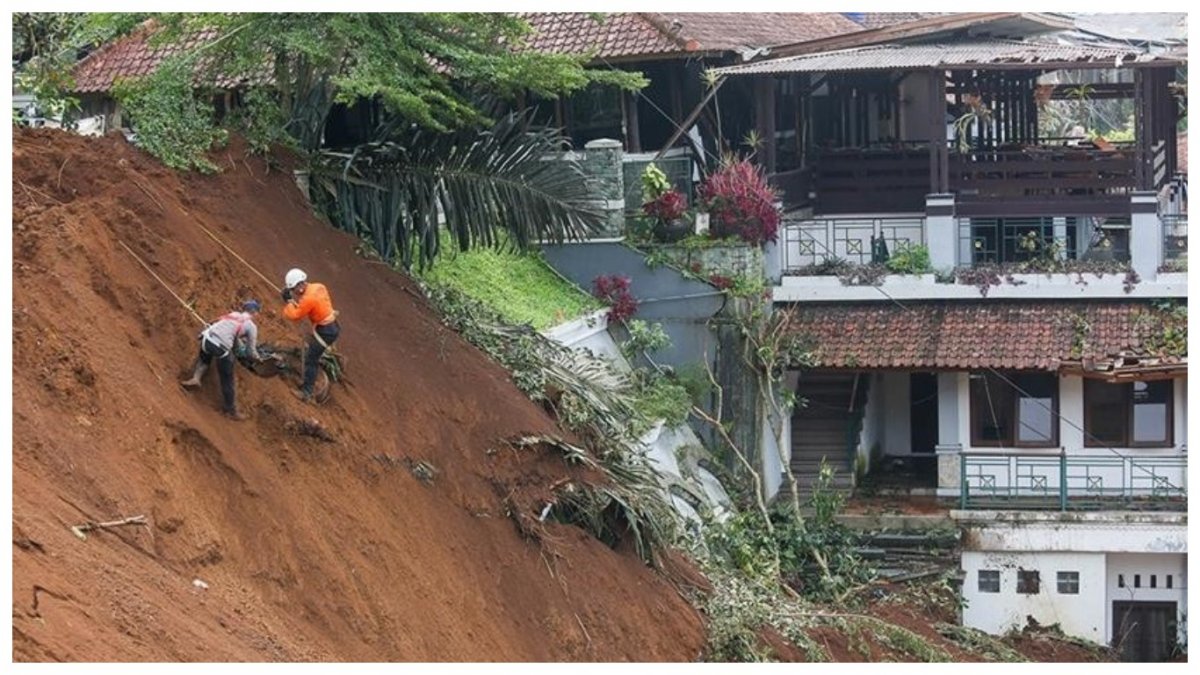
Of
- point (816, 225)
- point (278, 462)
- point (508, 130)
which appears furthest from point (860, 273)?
point (278, 462)

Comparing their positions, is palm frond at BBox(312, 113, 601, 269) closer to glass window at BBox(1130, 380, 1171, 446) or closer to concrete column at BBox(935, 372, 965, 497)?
concrete column at BBox(935, 372, 965, 497)

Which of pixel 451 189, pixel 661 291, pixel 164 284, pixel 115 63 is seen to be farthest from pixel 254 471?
pixel 115 63

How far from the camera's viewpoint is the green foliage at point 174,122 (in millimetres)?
16062

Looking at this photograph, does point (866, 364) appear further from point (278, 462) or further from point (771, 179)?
point (278, 462)

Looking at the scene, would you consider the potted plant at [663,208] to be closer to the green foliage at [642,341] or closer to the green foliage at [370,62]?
the green foliage at [642,341]

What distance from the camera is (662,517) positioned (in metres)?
16.6

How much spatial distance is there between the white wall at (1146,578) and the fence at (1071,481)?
1.84 feet

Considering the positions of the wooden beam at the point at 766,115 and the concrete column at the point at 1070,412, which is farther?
the wooden beam at the point at 766,115

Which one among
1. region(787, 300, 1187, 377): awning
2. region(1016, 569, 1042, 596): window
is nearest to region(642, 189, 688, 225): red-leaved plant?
region(787, 300, 1187, 377): awning

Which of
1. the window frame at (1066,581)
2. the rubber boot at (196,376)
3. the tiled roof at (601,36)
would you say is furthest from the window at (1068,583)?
the rubber boot at (196,376)

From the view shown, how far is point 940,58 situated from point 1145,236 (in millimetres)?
3055

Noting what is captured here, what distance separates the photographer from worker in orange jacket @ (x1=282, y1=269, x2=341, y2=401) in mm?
13711

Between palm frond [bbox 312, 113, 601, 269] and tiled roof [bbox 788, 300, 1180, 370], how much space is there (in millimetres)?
4784

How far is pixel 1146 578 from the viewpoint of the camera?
21156 millimetres
